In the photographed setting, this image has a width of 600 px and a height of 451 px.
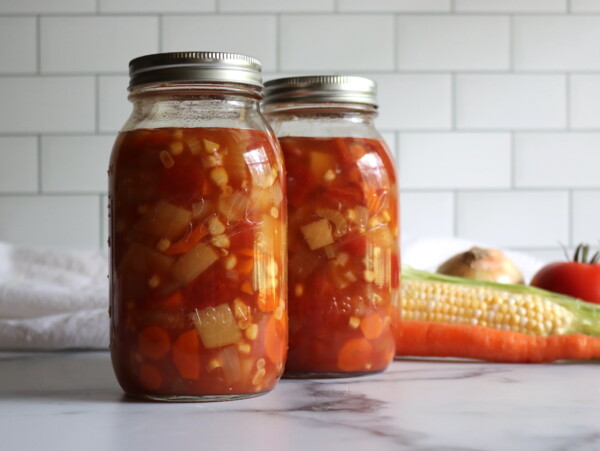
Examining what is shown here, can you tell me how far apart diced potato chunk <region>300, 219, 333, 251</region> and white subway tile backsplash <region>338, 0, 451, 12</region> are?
3.92 feet

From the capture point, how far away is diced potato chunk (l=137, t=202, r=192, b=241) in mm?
632

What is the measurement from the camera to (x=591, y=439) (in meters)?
0.54

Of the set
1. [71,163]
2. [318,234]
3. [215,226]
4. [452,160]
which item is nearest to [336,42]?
[452,160]

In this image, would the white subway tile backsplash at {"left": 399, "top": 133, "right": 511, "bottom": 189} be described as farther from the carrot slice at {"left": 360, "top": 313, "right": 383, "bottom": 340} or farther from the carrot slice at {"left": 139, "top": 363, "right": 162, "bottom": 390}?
the carrot slice at {"left": 139, "top": 363, "right": 162, "bottom": 390}

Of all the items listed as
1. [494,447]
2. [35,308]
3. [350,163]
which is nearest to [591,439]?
[494,447]

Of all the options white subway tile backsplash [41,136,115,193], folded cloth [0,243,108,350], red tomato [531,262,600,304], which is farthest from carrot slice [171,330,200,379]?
white subway tile backsplash [41,136,115,193]

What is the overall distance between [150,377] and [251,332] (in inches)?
3.3

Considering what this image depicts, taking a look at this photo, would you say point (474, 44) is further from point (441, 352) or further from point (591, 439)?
point (591, 439)

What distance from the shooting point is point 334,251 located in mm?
746

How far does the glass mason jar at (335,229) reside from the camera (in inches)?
29.3

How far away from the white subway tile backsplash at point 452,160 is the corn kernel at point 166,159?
1.27m

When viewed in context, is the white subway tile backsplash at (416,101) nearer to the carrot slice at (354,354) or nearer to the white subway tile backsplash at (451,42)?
the white subway tile backsplash at (451,42)

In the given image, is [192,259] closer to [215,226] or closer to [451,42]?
[215,226]

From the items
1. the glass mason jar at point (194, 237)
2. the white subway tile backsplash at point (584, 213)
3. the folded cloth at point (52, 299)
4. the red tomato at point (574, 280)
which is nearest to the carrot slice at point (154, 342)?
the glass mason jar at point (194, 237)
